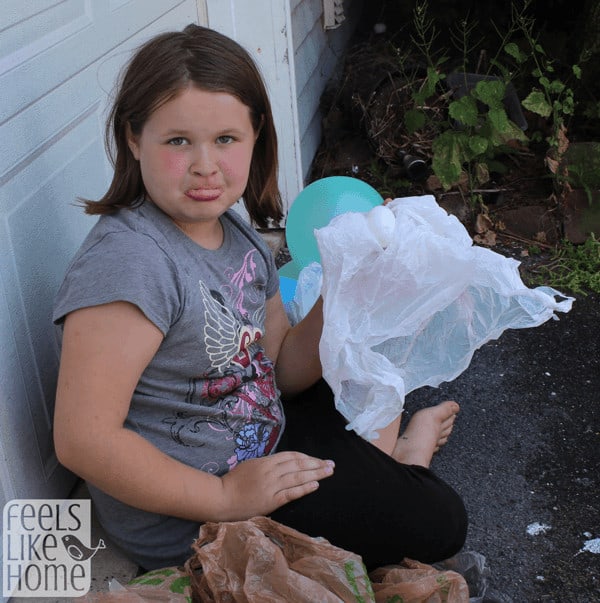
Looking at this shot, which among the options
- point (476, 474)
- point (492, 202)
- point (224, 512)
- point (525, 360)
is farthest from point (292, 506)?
point (492, 202)

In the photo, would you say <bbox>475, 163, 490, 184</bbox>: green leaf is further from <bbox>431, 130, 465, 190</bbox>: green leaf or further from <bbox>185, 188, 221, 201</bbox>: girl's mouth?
<bbox>185, 188, 221, 201</bbox>: girl's mouth

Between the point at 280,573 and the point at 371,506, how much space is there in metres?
0.34

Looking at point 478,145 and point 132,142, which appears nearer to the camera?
point 132,142

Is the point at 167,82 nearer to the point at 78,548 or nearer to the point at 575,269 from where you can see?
the point at 78,548

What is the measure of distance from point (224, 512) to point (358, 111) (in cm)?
339

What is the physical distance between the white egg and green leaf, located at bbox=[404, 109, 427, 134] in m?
2.50

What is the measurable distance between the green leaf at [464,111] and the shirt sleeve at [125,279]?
8.20 ft

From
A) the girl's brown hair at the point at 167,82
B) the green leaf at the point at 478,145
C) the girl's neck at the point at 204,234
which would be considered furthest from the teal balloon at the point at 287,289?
the green leaf at the point at 478,145

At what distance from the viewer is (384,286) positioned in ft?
5.46

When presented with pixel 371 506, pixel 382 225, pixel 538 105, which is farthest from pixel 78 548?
pixel 538 105

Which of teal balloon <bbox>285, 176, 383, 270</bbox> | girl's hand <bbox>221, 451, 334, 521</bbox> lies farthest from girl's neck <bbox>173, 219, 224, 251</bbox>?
teal balloon <bbox>285, 176, 383, 270</bbox>

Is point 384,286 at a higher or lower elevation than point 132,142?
lower

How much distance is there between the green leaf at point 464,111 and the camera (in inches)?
143

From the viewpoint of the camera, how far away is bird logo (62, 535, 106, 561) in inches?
64.0
